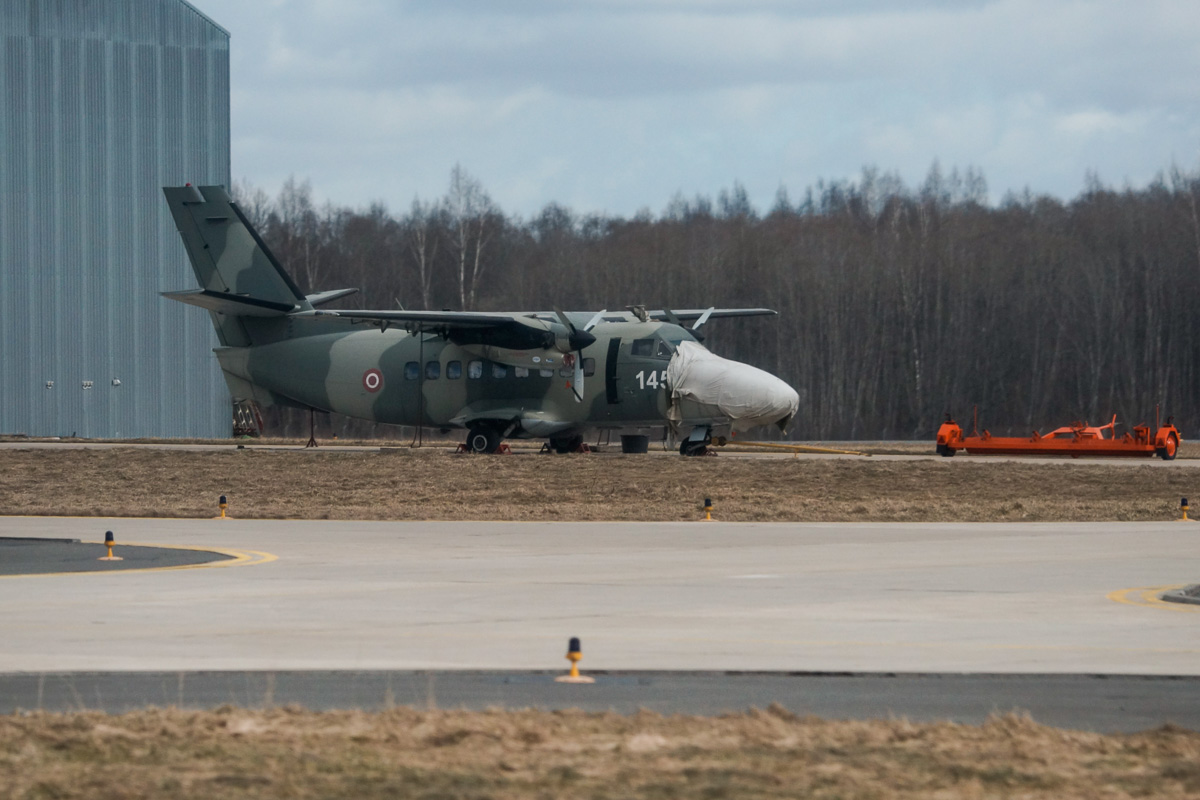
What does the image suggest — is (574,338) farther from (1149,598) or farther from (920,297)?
(920,297)

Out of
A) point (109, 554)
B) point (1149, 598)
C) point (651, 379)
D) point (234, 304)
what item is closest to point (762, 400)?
point (651, 379)

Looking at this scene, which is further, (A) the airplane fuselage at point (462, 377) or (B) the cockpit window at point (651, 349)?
(A) the airplane fuselage at point (462, 377)

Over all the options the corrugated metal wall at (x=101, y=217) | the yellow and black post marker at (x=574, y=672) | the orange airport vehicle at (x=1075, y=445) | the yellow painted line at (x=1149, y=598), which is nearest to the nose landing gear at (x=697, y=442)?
the orange airport vehicle at (x=1075, y=445)

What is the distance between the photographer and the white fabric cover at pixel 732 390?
112 feet

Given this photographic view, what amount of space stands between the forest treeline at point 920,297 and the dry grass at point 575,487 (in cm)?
4191

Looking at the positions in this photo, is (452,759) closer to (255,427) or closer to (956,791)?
(956,791)

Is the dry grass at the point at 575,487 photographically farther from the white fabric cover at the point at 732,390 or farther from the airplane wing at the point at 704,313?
the airplane wing at the point at 704,313

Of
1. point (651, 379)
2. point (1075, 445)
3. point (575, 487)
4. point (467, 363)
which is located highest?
point (467, 363)

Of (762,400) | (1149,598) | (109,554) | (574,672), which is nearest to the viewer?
(574,672)

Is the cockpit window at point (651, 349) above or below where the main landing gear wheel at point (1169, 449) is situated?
above

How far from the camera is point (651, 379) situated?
34938mm

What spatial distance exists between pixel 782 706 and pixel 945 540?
42.5 feet

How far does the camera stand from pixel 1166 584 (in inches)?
622

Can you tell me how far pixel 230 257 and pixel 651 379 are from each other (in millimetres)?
11790
